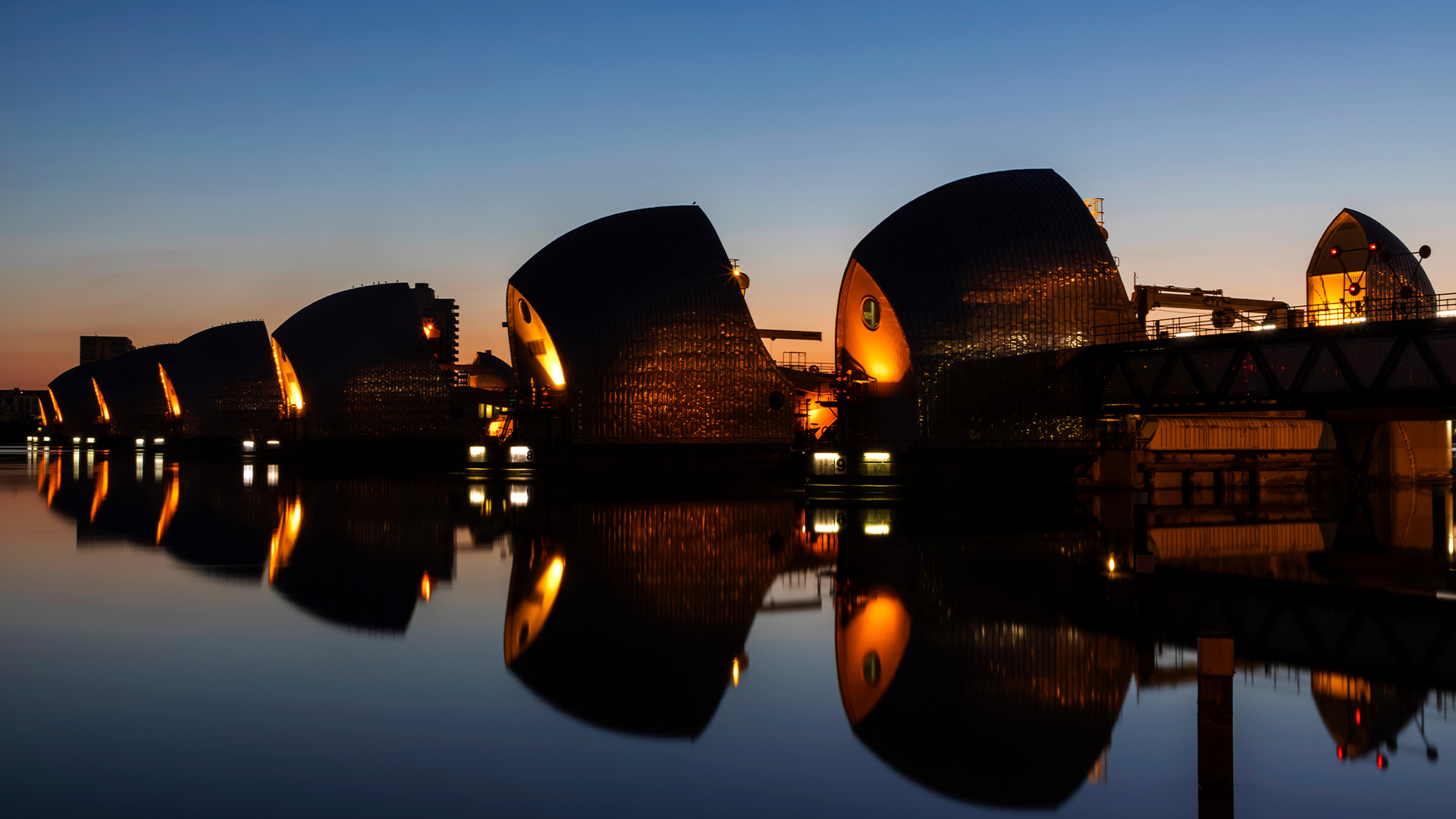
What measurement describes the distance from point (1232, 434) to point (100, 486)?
147 feet

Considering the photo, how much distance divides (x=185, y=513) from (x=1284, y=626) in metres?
26.8

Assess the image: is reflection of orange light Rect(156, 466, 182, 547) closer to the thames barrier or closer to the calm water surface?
the thames barrier

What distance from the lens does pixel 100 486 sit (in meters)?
42.8

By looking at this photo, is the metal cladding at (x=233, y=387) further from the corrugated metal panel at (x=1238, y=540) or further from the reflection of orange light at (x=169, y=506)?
the corrugated metal panel at (x=1238, y=540)

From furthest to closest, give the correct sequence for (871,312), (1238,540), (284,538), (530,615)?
1. (871,312)
2. (1238,540)
3. (284,538)
4. (530,615)

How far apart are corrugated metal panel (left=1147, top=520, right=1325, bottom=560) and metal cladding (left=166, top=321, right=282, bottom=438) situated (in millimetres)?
70435

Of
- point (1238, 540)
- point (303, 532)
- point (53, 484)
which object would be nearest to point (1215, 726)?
point (1238, 540)

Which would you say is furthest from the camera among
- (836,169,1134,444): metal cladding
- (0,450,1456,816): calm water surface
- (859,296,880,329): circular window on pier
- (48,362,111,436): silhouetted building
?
(48,362,111,436): silhouetted building

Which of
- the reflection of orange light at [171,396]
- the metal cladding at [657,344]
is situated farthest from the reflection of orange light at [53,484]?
the reflection of orange light at [171,396]

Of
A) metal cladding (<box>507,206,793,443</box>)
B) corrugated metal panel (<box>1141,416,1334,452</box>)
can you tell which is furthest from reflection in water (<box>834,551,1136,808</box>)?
metal cladding (<box>507,206,793,443</box>)

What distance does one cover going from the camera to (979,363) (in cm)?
4194

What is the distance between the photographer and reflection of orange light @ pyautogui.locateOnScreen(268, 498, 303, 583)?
19.1 m

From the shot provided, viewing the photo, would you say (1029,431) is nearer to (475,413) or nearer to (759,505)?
(759,505)

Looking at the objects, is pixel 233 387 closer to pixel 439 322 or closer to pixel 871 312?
pixel 439 322
